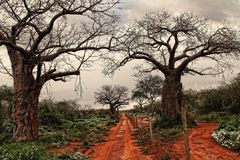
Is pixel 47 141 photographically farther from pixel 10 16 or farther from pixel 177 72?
pixel 177 72

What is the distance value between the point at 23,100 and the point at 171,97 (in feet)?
36.3

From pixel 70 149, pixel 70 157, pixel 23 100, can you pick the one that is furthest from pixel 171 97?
pixel 70 157

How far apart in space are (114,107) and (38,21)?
58933 millimetres

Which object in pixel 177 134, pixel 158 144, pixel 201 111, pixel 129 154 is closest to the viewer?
pixel 129 154

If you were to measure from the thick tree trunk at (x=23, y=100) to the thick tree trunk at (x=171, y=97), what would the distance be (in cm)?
1034

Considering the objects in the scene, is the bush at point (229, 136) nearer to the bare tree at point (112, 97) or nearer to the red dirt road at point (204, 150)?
the red dirt road at point (204, 150)

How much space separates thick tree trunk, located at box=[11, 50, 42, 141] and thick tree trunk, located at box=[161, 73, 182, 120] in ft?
33.9

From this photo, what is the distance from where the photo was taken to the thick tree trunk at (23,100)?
60.9 feet

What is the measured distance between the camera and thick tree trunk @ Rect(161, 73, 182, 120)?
26.1 metres

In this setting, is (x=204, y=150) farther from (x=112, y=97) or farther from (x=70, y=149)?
(x=112, y=97)

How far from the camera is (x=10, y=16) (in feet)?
59.8

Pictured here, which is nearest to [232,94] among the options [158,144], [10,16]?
[158,144]

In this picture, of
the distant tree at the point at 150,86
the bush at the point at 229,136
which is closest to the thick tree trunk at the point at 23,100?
the bush at the point at 229,136

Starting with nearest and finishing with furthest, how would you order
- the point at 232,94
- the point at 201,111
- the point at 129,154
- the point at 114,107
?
the point at 129,154, the point at 232,94, the point at 201,111, the point at 114,107
